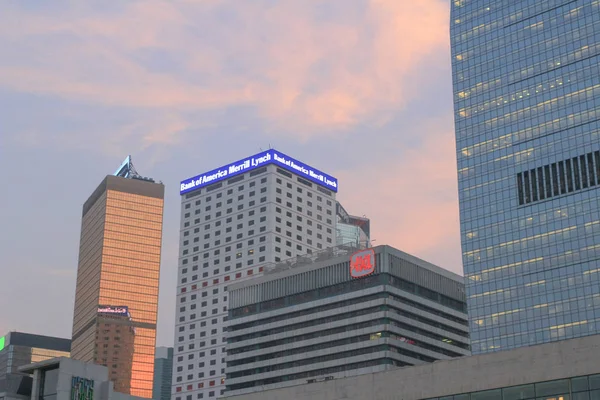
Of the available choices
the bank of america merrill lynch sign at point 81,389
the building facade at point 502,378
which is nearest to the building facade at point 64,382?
the bank of america merrill lynch sign at point 81,389

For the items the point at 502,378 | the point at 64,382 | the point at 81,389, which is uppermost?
the point at 64,382

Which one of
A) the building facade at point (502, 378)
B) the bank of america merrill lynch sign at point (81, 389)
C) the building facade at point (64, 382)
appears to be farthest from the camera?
the bank of america merrill lynch sign at point (81, 389)

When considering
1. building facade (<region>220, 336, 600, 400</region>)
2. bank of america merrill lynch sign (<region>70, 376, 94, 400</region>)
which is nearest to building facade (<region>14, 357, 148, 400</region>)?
bank of america merrill lynch sign (<region>70, 376, 94, 400</region>)

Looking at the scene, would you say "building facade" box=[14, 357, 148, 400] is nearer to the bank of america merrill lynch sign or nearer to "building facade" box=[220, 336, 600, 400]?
the bank of america merrill lynch sign

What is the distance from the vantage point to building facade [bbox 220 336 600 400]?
69438mm

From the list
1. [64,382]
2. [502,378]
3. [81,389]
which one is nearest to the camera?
[502,378]

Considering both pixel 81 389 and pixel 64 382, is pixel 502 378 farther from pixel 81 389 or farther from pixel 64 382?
pixel 64 382

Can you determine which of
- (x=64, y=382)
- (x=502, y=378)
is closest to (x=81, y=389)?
(x=64, y=382)

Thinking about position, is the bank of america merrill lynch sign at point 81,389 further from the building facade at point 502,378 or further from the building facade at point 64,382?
the building facade at point 502,378

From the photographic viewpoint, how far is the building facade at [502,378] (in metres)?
69.4

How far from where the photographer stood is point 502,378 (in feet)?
241

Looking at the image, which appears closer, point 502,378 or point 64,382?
point 502,378

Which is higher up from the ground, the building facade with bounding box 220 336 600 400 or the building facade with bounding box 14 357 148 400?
the building facade with bounding box 14 357 148 400

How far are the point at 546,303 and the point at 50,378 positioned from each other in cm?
13128
